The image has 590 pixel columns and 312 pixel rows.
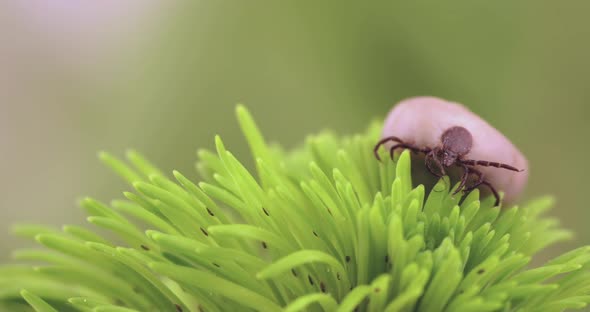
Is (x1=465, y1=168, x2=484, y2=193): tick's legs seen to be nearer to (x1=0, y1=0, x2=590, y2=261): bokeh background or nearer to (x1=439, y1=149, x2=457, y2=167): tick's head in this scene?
(x1=439, y1=149, x2=457, y2=167): tick's head

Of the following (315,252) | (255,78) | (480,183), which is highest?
(255,78)

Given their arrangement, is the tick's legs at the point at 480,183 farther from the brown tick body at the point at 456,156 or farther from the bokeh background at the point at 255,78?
the bokeh background at the point at 255,78

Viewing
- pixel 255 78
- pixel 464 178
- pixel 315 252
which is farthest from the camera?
pixel 255 78

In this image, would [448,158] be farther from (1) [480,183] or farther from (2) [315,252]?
(2) [315,252]

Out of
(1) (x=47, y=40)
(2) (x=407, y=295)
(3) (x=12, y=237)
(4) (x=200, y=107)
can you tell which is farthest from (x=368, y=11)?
(2) (x=407, y=295)

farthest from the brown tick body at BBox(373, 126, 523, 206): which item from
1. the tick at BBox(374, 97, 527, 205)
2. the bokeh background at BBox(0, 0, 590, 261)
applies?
the bokeh background at BBox(0, 0, 590, 261)

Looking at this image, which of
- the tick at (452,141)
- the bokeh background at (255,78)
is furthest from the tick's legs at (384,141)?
the bokeh background at (255,78)

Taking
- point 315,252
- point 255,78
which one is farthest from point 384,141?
point 255,78
